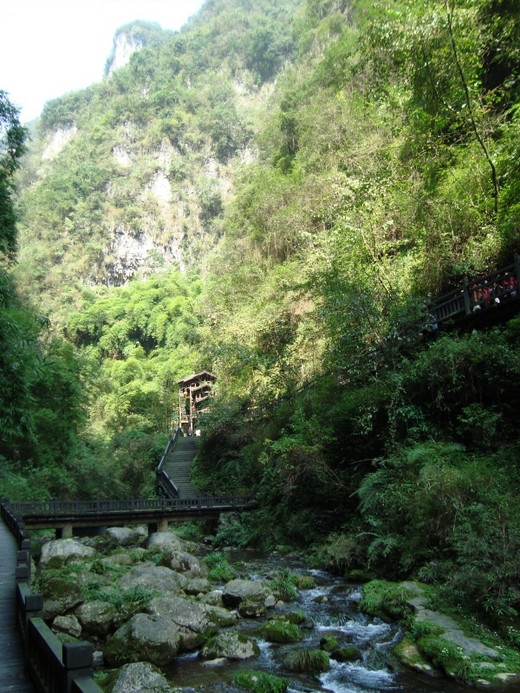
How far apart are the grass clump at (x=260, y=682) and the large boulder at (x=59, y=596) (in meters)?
4.15

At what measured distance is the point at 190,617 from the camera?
9.48 m

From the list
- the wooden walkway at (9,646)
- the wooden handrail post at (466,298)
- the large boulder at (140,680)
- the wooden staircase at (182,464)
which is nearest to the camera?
the wooden walkway at (9,646)

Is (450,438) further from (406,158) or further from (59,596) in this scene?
(406,158)

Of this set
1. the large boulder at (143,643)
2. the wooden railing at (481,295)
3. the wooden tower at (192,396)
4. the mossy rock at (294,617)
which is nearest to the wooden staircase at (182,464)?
the wooden tower at (192,396)

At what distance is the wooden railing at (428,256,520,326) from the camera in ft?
45.8

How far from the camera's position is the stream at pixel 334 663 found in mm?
7180

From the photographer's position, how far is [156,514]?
20516 millimetres

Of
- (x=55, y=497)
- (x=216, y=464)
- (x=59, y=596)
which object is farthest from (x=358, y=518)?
(x=55, y=497)

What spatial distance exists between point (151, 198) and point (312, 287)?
2994 inches

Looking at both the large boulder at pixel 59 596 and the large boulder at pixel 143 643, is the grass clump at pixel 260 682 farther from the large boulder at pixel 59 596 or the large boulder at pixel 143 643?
the large boulder at pixel 59 596

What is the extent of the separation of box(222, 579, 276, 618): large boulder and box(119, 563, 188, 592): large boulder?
129 cm

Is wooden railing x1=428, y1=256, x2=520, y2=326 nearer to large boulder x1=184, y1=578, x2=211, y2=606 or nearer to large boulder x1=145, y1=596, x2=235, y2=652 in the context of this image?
large boulder x1=184, y1=578, x2=211, y2=606

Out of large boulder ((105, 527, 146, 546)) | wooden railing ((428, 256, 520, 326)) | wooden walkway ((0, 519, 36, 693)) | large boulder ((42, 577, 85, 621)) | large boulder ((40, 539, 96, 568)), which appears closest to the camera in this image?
wooden walkway ((0, 519, 36, 693))

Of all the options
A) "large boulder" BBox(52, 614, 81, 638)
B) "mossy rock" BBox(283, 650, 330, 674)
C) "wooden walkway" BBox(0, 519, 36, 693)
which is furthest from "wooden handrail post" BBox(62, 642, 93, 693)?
"large boulder" BBox(52, 614, 81, 638)
